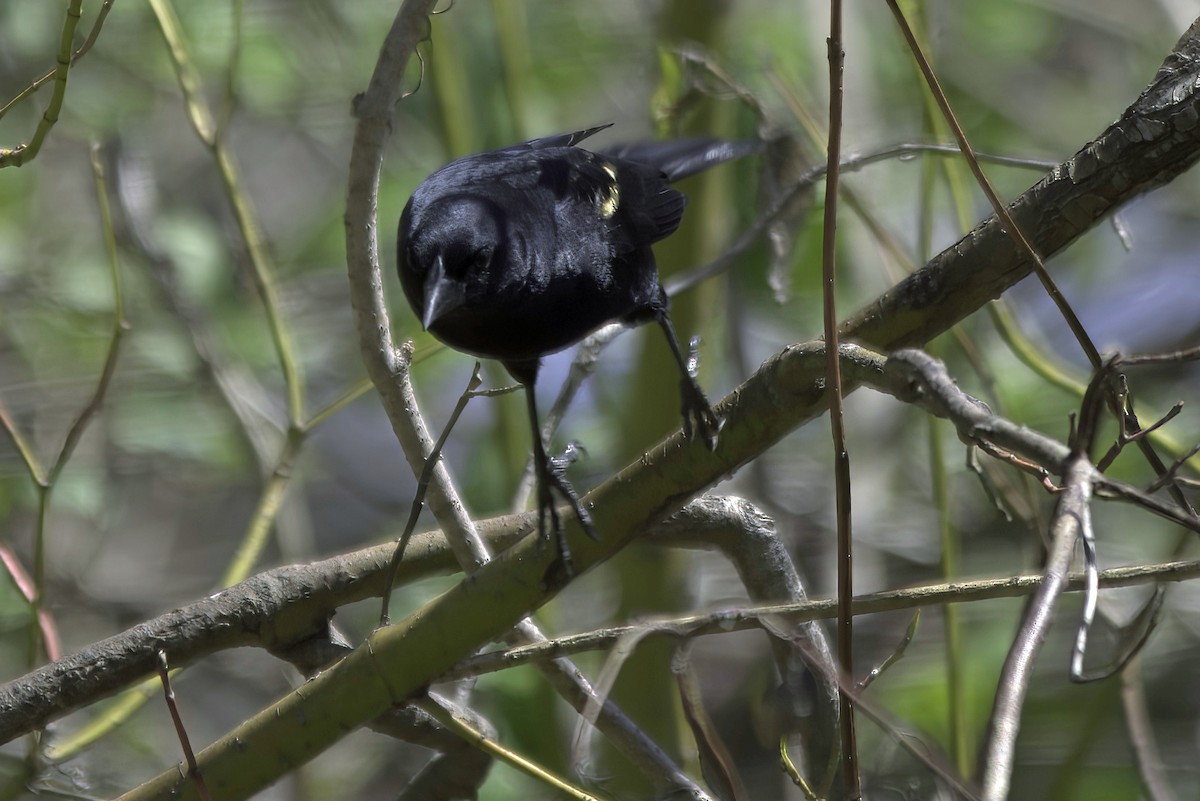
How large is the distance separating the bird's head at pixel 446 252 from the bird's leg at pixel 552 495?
1.17ft

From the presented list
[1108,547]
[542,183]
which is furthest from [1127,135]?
[1108,547]

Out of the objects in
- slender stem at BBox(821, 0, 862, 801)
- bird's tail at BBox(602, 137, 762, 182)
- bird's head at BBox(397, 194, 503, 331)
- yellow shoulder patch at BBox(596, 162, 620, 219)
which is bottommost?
slender stem at BBox(821, 0, 862, 801)

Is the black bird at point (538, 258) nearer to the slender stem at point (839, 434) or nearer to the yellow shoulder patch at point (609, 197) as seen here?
the yellow shoulder patch at point (609, 197)

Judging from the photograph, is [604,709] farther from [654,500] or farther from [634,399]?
[634,399]

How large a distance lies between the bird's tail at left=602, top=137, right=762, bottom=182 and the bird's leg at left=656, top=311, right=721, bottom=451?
515 millimetres

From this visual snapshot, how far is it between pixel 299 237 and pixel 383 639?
3318 millimetres

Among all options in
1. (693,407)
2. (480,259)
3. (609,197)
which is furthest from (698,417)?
(609,197)

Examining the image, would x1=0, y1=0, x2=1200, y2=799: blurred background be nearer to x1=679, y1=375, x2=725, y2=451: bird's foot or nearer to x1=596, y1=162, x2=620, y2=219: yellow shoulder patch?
x1=596, y1=162, x2=620, y2=219: yellow shoulder patch

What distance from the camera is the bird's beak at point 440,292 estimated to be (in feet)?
5.91

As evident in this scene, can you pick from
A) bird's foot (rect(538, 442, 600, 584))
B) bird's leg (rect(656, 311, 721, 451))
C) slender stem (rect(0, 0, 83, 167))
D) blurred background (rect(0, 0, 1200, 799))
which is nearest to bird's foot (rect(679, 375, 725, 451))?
bird's leg (rect(656, 311, 721, 451))

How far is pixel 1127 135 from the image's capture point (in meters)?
1.52

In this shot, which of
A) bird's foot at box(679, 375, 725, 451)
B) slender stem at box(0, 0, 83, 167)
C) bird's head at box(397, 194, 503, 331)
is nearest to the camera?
slender stem at box(0, 0, 83, 167)

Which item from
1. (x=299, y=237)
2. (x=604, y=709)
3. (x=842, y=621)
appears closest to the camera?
(x=842, y=621)

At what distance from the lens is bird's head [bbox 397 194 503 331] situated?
6.05 feet
